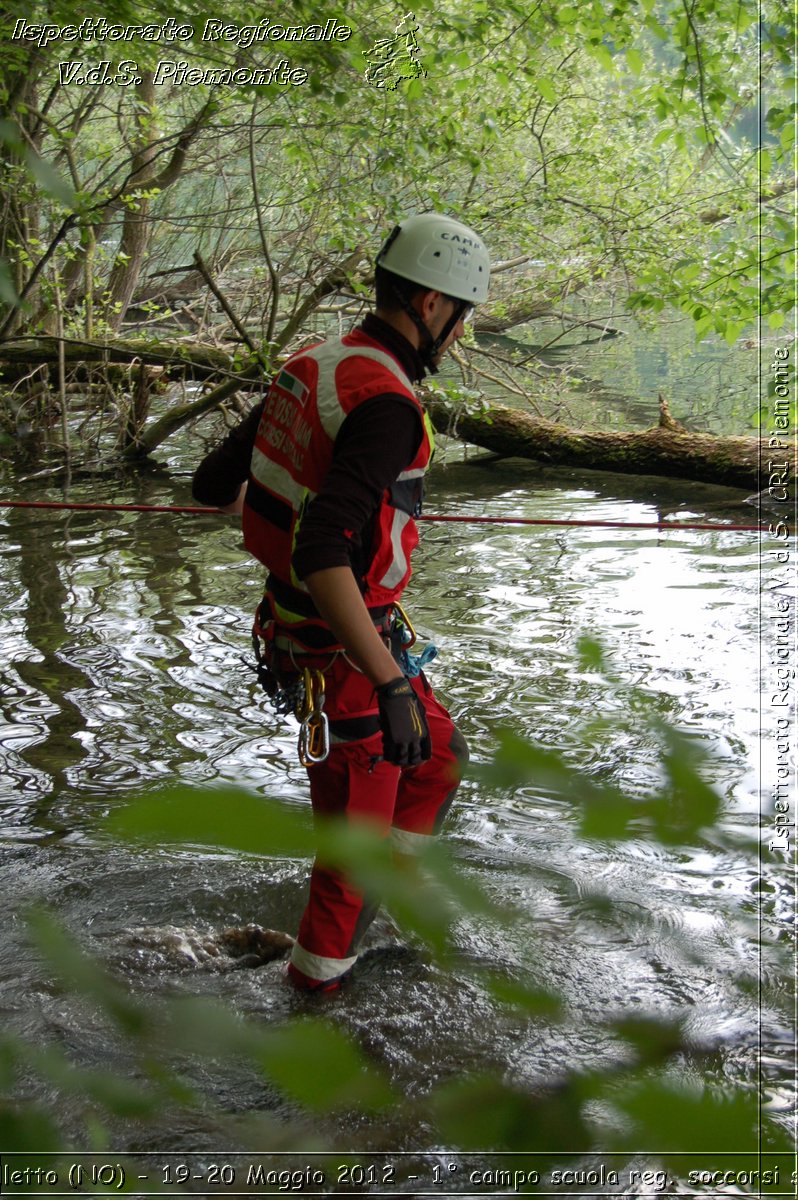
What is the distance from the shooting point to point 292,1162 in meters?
1.10

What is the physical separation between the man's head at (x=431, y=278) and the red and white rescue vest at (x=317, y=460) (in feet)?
0.43

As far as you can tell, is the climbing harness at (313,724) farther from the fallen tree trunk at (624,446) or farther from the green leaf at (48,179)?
the fallen tree trunk at (624,446)

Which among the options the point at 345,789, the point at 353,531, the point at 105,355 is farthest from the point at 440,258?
the point at 105,355

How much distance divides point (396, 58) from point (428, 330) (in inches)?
247

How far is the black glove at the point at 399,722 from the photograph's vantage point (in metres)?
2.65

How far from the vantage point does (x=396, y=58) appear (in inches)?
321

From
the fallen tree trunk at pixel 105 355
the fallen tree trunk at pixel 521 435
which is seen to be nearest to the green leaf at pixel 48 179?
the fallen tree trunk at pixel 521 435

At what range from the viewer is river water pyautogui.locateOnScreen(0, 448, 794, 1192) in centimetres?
90

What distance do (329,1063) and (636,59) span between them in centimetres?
610

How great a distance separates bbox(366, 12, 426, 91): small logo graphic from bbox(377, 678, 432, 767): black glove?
6.59m

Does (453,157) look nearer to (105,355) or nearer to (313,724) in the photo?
(105,355)

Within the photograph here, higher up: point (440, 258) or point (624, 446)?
point (440, 258)

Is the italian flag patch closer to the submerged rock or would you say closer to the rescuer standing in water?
the rescuer standing in water

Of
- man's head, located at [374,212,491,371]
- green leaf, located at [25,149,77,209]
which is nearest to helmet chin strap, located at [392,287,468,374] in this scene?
man's head, located at [374,212,491,371]
